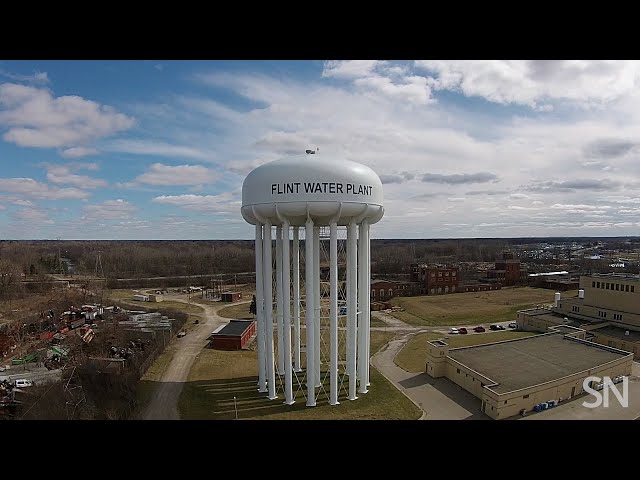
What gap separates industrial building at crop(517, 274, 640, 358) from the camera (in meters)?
33.2

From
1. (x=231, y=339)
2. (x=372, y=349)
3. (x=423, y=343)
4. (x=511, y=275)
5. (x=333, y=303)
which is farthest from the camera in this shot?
(x=511, y=275)

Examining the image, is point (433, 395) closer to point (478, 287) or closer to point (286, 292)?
point (286, 292)

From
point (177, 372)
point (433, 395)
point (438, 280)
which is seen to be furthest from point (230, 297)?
point (433, 395)

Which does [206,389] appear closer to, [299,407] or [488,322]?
[299,407]

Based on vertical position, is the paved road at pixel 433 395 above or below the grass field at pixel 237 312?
below

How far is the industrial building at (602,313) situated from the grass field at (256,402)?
20.8m

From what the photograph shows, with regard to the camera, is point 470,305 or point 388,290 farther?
point 388,290

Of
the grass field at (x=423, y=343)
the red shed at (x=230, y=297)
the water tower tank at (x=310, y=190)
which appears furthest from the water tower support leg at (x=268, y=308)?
the red shed at (x=230, y=297)

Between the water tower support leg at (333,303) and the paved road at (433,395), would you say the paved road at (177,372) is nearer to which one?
the water tower support leg at (333,303)

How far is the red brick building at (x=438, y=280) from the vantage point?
207 feet

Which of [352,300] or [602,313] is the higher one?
[352,300]

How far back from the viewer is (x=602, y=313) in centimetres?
3791

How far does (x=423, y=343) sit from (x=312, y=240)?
1882cm
